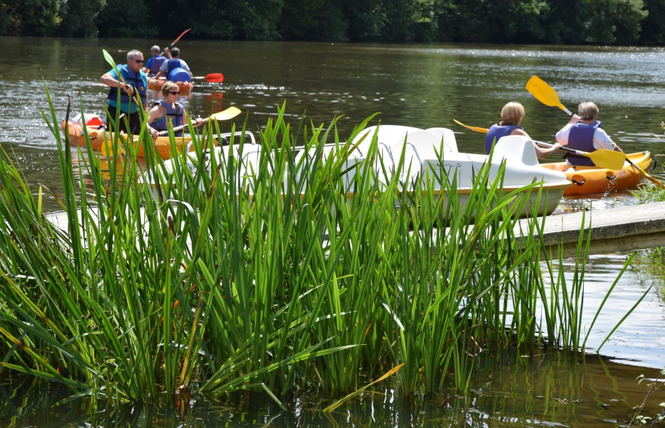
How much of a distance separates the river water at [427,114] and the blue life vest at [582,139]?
1.85 ft

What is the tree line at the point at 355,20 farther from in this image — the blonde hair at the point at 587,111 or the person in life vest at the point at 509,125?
the person in life vest at the point at 509,125

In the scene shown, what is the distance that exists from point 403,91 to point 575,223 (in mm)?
19716

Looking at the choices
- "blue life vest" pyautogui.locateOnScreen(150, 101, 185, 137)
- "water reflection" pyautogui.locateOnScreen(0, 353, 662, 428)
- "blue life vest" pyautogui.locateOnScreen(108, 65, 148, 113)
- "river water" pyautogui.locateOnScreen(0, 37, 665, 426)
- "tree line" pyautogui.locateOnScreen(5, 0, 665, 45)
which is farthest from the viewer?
"tree line" pyautogui.locateOnScreen(5, 0, 665, 45)

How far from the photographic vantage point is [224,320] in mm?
3455

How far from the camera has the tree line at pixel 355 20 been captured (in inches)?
1770

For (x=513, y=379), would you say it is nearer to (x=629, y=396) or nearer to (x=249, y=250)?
(x=629, y=396)

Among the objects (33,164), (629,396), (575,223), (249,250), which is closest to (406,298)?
(249,250)

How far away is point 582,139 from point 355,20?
169 feet

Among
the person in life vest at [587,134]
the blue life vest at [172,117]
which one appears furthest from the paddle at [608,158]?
the blue life vest at [172,117]

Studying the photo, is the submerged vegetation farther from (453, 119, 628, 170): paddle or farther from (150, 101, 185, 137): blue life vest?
(150, 101, 185, 137): blue life vest

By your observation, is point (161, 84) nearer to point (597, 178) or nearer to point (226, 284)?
point (597, 178)

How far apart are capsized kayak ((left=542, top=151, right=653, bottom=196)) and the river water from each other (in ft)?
0.46

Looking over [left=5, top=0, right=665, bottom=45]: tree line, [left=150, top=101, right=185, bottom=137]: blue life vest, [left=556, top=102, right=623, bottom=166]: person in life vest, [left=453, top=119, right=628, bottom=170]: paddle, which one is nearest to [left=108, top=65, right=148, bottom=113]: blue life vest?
[left=150, top=101, right=185, bottom=137]: blue life vest

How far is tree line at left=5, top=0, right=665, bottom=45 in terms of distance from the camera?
45.0 m
